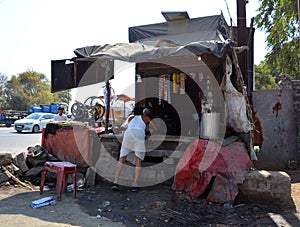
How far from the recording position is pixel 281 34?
42.3ft

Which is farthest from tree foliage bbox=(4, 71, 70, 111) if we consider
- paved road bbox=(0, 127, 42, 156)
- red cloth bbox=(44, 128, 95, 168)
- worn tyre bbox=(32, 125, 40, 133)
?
red cloth bbox=(44, 128, 95, 168)

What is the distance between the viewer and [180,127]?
28.4 feet

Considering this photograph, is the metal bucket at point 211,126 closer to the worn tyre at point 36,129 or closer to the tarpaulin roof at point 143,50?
the tarpaulin roof at point 143,50

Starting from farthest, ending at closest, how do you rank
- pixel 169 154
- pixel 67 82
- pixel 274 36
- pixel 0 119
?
pixel 0 119 → pixel 274 36 → pixel 67 82 → pixel 169 154

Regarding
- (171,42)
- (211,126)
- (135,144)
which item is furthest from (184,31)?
(135,144)

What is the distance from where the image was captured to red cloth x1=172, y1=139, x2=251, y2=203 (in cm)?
517

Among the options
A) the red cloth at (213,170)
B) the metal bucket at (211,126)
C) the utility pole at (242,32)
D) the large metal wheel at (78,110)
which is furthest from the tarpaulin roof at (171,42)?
the large metal wheel at (78,110)

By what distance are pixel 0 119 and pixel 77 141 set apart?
80.3 feet

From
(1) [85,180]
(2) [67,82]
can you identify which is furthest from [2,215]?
(2) [67,82]

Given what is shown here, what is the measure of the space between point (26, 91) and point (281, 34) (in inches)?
1822

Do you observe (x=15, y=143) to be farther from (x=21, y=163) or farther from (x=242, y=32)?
(x=242, y=32)

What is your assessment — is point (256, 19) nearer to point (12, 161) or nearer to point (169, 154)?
point (169, 154)

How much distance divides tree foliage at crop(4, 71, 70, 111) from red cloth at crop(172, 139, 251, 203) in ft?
141

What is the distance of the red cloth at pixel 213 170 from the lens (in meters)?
5.17
